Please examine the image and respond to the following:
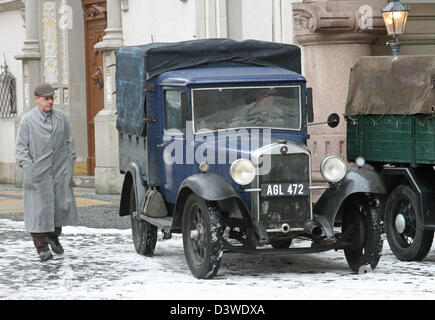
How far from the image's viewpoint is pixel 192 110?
1074 centimetres

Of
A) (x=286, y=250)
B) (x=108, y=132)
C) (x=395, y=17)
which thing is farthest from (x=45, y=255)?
(x=108, y=132)

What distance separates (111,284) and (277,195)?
5.35 ft

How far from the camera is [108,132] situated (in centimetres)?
1948

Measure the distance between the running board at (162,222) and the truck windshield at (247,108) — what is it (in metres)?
0.92

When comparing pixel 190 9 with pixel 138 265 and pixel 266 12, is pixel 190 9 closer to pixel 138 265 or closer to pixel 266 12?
pixel 266 12

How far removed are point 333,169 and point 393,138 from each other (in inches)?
43.6

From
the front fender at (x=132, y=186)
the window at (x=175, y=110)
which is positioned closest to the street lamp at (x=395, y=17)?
the front fender at (x=132, y=186)

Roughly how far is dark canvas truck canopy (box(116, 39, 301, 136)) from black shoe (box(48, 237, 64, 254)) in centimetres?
140

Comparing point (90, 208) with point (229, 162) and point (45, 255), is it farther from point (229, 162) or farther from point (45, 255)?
Answer: point (229, 162)

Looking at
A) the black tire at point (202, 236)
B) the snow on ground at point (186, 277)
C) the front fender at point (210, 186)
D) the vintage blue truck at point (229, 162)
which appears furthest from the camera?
the vintage blue truck at point (229, 162)

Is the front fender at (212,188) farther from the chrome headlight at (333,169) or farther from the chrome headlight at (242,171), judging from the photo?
the chrome headlight at (333,169)

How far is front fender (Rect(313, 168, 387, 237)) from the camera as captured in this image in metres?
10.1

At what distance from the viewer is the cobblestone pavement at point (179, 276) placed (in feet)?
30.0
